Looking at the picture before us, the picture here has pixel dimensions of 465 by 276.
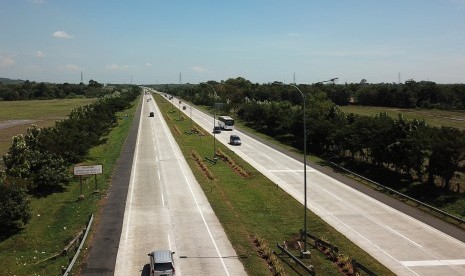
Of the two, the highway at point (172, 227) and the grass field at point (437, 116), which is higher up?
the grass field at point (437, 116)

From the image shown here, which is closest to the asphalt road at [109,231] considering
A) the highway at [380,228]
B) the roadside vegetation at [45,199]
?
the roadside vegetation at [45,199]

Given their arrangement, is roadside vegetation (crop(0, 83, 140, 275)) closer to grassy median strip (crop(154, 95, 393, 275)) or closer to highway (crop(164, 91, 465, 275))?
grassy median strip (crop(154, 95, 393, 275))

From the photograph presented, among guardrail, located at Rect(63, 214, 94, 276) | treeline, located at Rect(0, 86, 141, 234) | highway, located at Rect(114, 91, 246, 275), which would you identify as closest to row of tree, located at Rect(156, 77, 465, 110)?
treeline, located at Rect(0, 86, 141, 234)

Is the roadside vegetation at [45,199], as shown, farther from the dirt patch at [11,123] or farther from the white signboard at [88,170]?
the dirt patch at [11,123]

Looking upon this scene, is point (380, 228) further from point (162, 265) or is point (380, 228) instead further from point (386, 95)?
point (386, 95)

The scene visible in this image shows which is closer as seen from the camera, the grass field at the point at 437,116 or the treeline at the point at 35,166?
the treeline at the point at 35,166

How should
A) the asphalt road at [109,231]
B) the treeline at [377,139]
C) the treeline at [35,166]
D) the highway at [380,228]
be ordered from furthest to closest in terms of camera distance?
the treeline at [377,139] → the treeline at [35,166] → the highway at [380,228] → the asphalt road at [109,231]

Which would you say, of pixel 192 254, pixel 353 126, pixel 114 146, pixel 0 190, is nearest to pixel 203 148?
pixel 114 146
